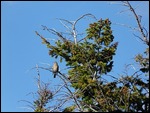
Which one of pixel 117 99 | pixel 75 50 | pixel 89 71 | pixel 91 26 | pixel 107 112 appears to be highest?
pixel 91 26

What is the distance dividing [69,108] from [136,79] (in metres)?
3.62

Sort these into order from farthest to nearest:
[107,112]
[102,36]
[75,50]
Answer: [102,36] → [75,50] → [107,112]

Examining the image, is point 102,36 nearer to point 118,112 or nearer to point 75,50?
point 75,50

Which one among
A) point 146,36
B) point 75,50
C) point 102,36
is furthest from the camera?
point 102,36

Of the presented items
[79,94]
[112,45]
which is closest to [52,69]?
[79,94]

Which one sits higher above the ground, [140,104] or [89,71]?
[89,71]

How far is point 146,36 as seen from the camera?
55.7 ft

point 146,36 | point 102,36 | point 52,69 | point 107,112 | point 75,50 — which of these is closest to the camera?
point 107,112

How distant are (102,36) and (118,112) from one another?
5933mm

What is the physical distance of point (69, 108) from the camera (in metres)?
17.0

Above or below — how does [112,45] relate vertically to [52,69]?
above

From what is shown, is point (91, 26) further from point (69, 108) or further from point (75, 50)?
point (69, 108)

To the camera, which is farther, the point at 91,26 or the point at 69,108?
the point at 91,26

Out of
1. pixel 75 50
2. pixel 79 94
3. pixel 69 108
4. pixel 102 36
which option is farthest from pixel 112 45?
pixel 69 108
